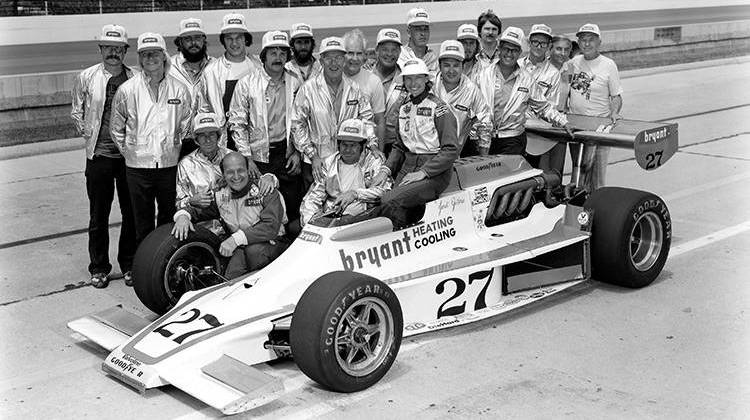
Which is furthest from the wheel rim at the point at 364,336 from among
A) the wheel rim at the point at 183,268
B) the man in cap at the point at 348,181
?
the wheel rim at the point at 183,268

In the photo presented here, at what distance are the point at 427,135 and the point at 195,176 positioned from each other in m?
1.81

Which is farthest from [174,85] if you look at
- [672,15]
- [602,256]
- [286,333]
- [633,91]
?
[672,15]

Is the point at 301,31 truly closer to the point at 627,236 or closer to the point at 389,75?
the point at 389,75

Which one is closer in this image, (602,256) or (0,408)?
(0,408)

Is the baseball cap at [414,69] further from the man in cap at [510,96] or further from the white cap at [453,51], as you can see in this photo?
the man in cap at [510,96]

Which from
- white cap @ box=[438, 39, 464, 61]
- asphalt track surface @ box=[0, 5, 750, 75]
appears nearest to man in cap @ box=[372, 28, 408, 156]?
white cap @ box=[438, 39, 464, 61]

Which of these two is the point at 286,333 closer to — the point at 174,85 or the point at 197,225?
the point at 197,225

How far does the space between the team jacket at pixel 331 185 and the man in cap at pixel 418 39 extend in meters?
2.00

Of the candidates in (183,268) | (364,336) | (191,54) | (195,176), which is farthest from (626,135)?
(183,268)

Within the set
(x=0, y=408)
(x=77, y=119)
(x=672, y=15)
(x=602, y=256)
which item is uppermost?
(x=672, y=15)

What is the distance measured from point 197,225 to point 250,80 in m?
1.45

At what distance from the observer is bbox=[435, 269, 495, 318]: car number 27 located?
270 inches

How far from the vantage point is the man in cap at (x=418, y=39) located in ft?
30.2

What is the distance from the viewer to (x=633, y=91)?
20.4 metres
